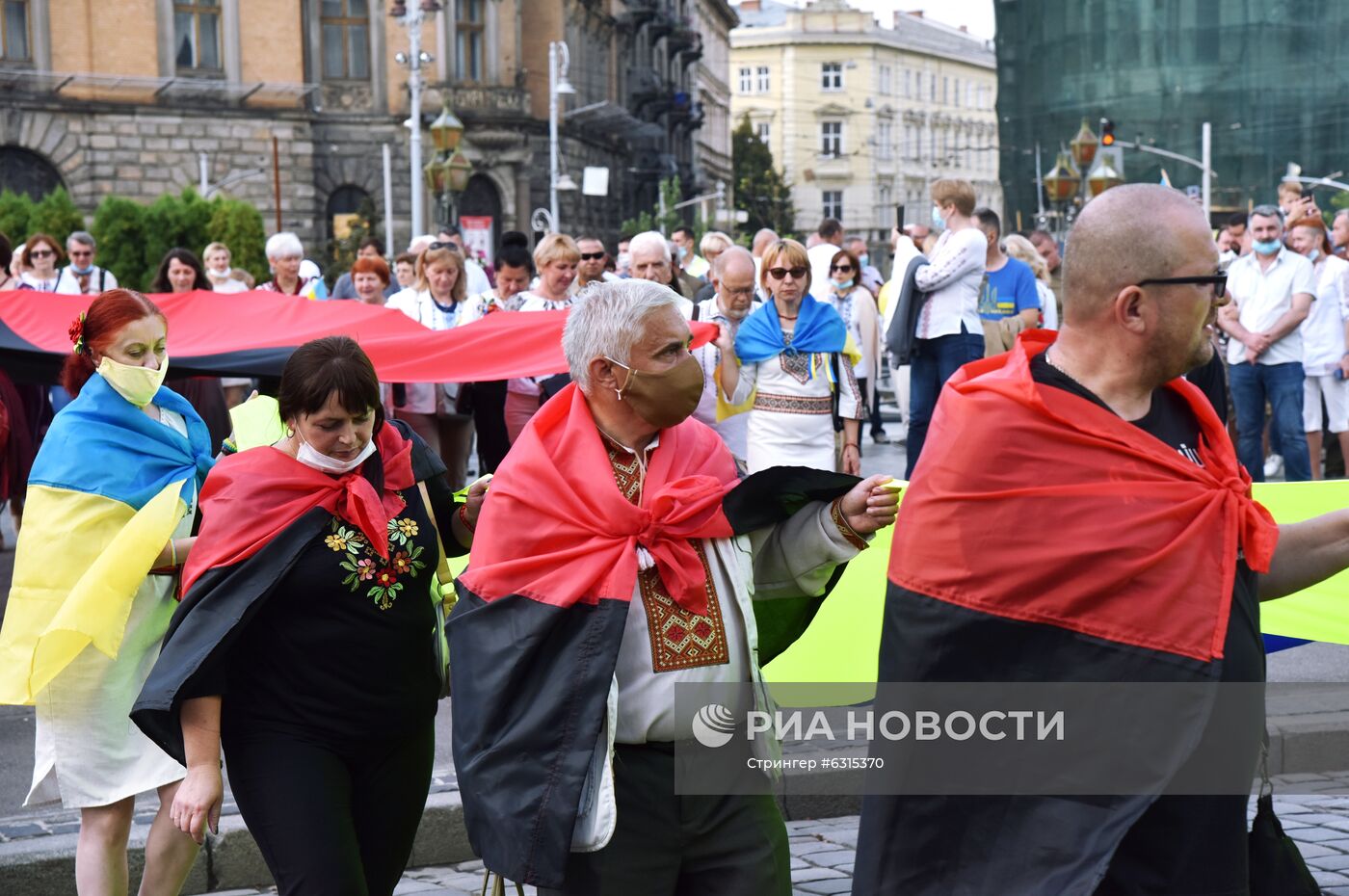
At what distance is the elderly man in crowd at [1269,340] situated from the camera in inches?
475

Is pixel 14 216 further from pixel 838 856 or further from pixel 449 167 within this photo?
pixel 838 856

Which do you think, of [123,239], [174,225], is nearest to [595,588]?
[174,225]

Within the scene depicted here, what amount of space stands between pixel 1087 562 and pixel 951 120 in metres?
132

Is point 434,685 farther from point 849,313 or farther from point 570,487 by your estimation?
point 849,313

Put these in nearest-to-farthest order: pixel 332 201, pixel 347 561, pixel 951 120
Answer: pixel 347 561 → pixel 332 201 → pixel 951 120

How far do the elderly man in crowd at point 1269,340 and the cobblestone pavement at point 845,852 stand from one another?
5.79 meters

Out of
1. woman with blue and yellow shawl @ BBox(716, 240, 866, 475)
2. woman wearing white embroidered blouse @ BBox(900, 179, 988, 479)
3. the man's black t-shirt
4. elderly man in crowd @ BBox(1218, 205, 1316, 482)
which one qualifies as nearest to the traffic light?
elderly man in crowd @ BBox(1218, 205, 1316, 482)

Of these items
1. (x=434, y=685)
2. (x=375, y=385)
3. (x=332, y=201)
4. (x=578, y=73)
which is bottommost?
(x=434, y=685)

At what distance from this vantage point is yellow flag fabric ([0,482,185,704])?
4.86 meters

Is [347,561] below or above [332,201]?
below

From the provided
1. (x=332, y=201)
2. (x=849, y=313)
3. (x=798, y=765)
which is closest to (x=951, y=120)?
(x=332, y=201)

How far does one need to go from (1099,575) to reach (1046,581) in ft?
0.30

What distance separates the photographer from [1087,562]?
3.12m

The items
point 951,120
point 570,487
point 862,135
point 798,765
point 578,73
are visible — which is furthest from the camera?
point 951,120
